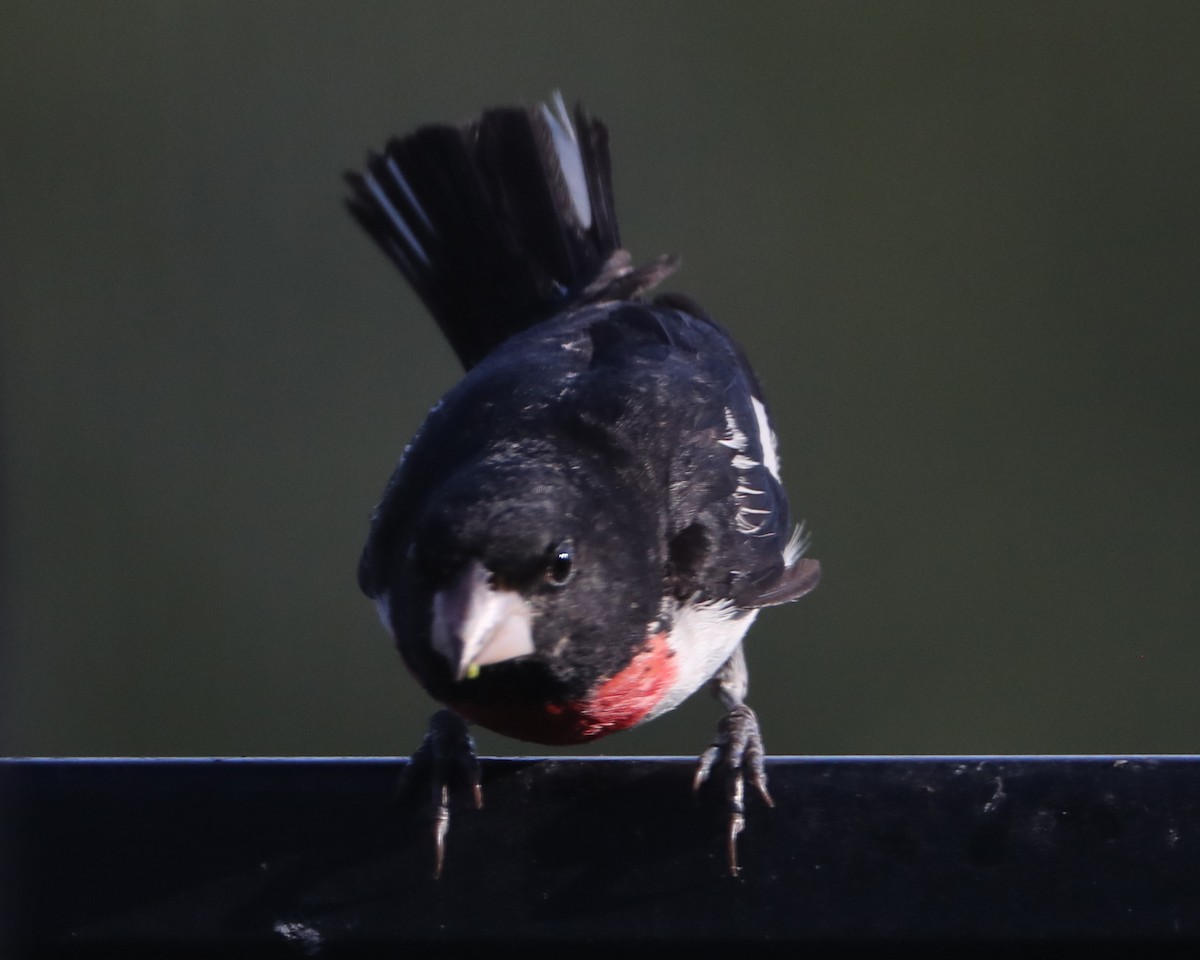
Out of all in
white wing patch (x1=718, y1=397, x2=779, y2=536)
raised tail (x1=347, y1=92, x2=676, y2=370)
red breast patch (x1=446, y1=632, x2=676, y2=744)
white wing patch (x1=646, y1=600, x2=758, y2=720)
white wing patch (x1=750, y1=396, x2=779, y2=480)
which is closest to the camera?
red breast patch (x1=446, y1=632, x2=676, y2=744)

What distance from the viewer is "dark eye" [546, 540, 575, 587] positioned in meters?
1.49

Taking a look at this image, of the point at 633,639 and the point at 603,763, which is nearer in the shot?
the point at 603,763

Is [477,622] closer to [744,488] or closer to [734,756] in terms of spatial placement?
[734,756]

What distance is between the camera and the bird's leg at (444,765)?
1.48m

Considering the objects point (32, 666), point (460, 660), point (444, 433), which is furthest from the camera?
point (32, 666)

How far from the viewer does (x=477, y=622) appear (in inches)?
55.4

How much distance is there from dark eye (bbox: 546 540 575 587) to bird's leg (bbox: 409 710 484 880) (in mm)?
243

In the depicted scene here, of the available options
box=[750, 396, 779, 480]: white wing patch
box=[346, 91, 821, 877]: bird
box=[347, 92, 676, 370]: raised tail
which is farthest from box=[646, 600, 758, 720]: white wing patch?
box=[347, 92, 676, 370]: raised tail

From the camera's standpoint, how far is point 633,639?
161 cm

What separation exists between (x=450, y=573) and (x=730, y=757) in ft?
1.42

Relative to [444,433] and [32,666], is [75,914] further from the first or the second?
[32,666]

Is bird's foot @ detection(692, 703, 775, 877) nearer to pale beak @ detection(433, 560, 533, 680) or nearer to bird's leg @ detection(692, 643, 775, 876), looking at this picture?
bird's leg @ detection(692, 643, 775, 876)

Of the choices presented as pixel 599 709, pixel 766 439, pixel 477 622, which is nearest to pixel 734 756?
pixel 599 709

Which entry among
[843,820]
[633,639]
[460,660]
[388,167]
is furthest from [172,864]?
[388,167]
